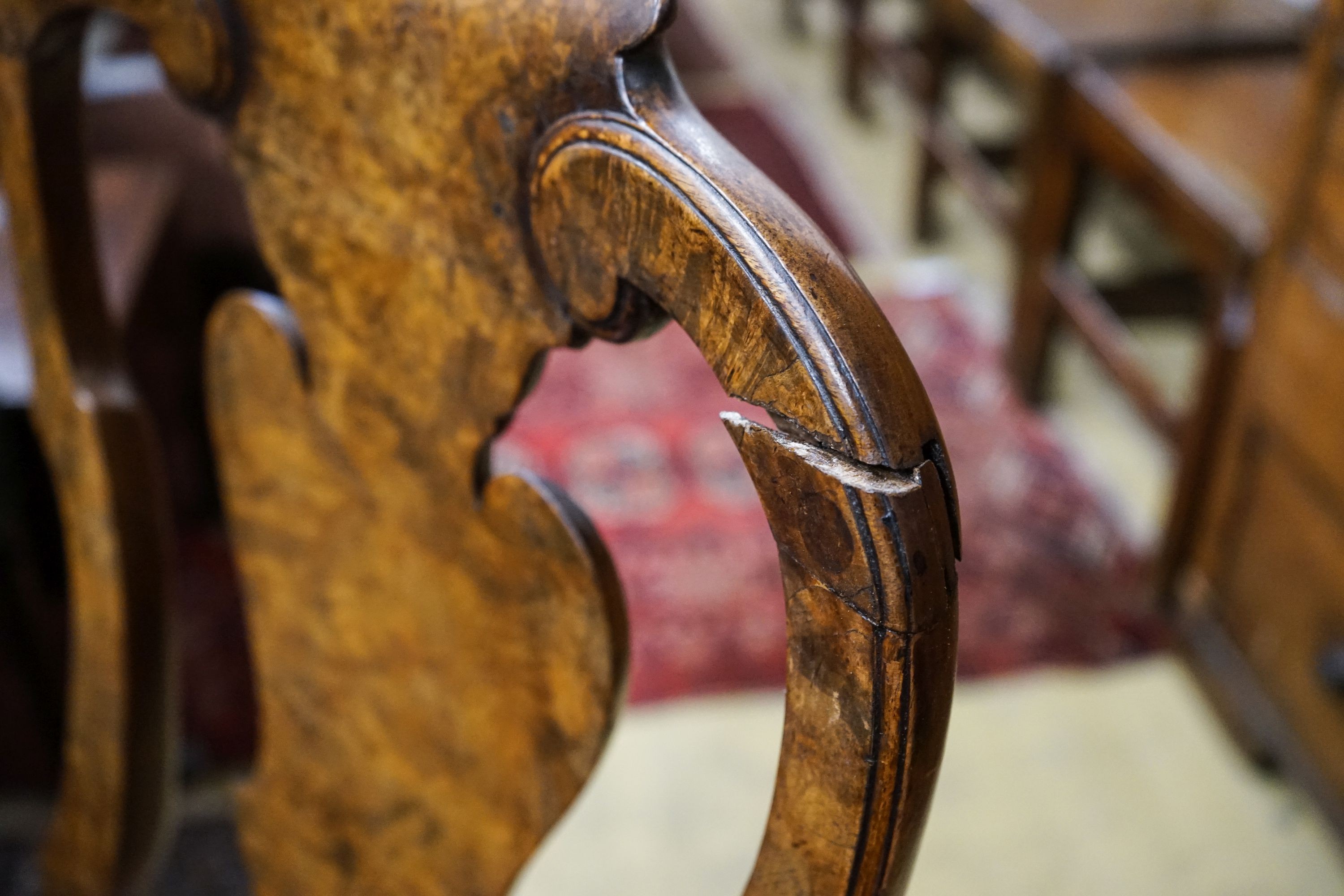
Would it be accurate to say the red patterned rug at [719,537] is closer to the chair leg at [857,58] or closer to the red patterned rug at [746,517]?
the red patterned rug at [746,517]

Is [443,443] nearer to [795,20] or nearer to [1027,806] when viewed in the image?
[1027,806]

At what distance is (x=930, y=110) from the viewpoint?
2.59m

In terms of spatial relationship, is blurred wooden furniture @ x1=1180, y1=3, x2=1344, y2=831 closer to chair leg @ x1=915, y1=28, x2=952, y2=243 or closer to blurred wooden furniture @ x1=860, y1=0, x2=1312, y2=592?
blurred wooden furniture @ x1=860, y1=0, x2=1312, y2=592

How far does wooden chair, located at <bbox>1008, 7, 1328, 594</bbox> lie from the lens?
149 cm

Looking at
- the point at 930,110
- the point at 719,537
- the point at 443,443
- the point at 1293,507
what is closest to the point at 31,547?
the point at 719,537

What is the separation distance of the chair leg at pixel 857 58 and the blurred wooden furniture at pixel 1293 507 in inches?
75.2

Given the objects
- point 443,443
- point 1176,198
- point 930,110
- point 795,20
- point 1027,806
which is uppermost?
point 443,443

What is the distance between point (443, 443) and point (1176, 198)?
1409 mm

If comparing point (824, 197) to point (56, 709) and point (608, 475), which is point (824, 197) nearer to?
point (608, 475)

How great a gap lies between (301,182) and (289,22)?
5 cm

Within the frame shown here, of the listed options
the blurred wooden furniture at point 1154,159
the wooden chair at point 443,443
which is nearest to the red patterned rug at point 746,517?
the blurred wooden furniture at point 1154,159

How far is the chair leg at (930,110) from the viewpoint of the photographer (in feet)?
8.24

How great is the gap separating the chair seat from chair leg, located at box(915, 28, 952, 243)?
2.33 ft

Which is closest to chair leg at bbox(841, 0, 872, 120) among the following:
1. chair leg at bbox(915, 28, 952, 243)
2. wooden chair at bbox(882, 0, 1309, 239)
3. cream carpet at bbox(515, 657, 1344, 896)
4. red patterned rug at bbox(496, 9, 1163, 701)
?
chair leg at bbox(915, 28, 952, 243)
